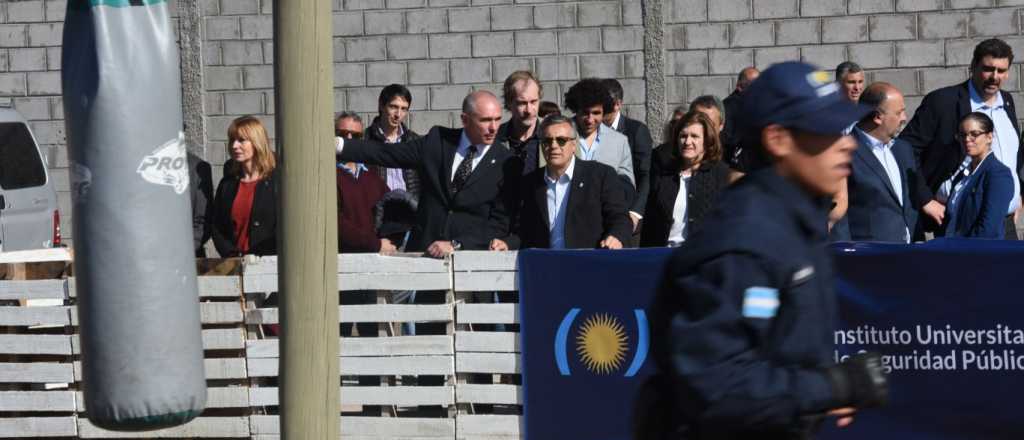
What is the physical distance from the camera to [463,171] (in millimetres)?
9414

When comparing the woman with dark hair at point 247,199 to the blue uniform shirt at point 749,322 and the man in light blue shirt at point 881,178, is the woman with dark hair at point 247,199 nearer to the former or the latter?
the man in light blue shirt at point 881,178

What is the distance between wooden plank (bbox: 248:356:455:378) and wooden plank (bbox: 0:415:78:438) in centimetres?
166

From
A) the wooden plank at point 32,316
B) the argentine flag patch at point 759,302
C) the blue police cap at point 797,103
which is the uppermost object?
the blue police cap at point 797,103

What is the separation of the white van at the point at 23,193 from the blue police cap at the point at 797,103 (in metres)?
10.3

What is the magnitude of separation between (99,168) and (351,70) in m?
9.92

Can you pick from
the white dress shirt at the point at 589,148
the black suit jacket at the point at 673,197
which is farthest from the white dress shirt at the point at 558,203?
the white dress shirt at the point at 589,148

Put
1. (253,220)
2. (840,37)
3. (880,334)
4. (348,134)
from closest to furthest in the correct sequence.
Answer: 1. (880,334)
2. (253,220)
3. (348,134)
4. (840,37)

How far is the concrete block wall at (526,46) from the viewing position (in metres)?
13.8

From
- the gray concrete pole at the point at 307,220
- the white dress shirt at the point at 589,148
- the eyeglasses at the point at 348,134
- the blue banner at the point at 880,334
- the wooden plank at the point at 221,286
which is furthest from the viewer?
the eyeglasses at the point at 348,134

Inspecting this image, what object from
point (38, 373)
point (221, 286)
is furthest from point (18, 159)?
point (221, 286)

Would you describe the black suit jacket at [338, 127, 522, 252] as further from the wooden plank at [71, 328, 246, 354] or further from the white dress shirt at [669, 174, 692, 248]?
the wooden plank at [71, 328, 246, 354]

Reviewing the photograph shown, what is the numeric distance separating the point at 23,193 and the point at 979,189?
7848mm

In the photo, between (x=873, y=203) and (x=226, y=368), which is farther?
(x=873, y=203)

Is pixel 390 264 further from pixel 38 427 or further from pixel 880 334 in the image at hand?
pixel 880 334
